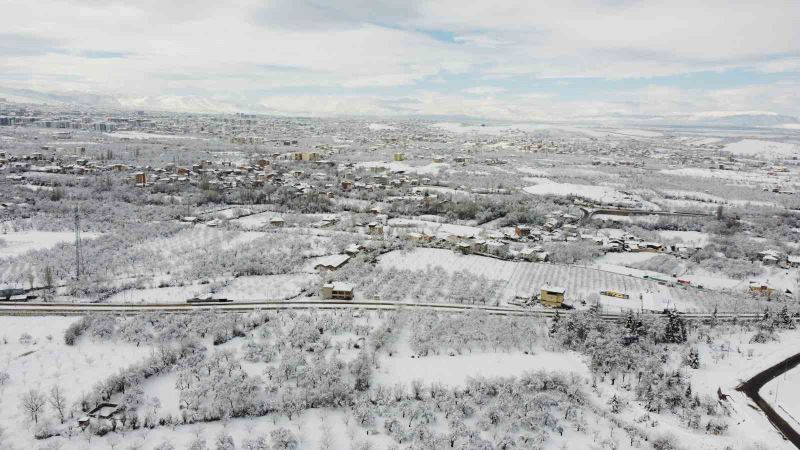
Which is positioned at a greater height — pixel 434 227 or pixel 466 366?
pixel 434 227

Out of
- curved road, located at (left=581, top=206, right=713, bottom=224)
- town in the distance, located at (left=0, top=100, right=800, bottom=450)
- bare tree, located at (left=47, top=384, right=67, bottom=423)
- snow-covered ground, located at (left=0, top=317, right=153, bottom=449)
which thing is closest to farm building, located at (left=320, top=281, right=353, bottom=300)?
town in the distance, located at (left=0, top=100, right=800, bottom=450)

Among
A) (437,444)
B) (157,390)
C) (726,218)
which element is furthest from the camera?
(726,218)

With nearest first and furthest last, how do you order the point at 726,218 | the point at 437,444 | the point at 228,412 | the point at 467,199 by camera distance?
the point at 437,444 → the point at 228,412 → the point at 726,218 → the point at 467,199

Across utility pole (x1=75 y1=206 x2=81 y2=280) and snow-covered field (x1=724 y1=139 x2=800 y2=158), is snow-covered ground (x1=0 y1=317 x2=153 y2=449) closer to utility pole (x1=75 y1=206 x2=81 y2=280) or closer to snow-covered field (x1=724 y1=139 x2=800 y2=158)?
utility pole (x1=75 y1=206 x2=81 y2=280)

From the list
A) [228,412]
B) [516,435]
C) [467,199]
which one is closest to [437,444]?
[516,435]

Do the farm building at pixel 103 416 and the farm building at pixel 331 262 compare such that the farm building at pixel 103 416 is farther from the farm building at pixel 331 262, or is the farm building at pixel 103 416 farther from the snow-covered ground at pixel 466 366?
the farm building at pixel 331 262

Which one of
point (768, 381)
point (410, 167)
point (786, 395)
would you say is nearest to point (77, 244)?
point (768, 381)

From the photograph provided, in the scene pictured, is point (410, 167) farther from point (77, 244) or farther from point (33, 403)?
point (33, 403)

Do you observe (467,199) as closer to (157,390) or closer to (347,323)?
(347,323)
